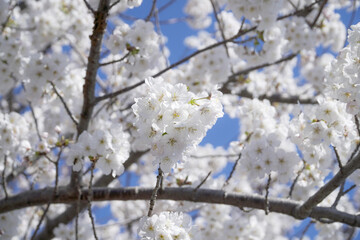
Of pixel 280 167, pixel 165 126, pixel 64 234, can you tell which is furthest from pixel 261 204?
pixel 64 234

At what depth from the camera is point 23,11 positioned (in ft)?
19.4

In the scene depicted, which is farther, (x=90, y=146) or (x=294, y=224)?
(x=294, y=224)

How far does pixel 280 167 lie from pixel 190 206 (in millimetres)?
982

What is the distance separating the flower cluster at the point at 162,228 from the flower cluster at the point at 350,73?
112cm

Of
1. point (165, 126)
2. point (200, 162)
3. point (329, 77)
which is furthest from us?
point (200, 162)

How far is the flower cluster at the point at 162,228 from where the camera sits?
6.37 ft

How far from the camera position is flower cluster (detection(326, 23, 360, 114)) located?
79.1 inches

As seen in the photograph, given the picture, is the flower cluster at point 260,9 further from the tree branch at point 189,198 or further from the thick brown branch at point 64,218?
the thick brown branch at point 64,218

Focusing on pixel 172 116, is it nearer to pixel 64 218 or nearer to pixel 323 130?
pixel 323 130

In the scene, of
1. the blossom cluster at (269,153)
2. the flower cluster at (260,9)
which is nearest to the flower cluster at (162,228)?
the blossom cluster at (269,153)

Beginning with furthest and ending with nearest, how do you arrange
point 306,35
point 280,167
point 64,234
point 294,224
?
point 294,224
point 306,35
point 64,234
point 280,167

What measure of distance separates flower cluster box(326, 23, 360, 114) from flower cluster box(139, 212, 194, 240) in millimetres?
1116

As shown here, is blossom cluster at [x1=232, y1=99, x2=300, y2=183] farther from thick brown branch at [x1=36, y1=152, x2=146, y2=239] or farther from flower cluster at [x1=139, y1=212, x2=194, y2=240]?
thick brown branch at [x1=36, y1=152, x2=146, y2=239]

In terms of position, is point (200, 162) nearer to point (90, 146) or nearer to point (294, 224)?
point (294, 224)
